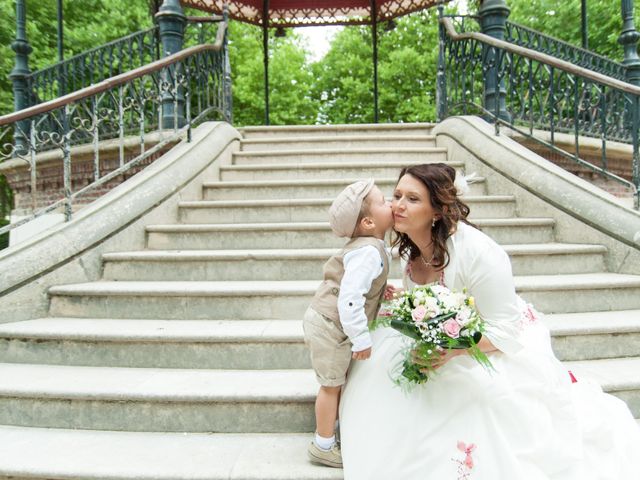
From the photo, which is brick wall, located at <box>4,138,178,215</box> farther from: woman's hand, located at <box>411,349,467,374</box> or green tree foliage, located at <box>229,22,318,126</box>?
green tree foliage, located at <box>229,22,318,126</box>

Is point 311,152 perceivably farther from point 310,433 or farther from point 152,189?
point 310,433

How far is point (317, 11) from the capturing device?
32.0 ft

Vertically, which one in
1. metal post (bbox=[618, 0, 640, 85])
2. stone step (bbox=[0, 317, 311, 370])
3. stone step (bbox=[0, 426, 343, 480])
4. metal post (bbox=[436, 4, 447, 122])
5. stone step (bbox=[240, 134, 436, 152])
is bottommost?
stone step (bbox=[0, 426, 343, 480])

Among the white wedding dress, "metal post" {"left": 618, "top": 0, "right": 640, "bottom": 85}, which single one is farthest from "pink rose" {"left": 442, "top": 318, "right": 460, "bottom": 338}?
"metal post" {"left": 618, "top": 0, "right": 640, "bottom": 85}

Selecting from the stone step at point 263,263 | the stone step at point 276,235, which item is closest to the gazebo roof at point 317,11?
the stone step at point 276,235

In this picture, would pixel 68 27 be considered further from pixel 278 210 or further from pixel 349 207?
pixel 349 207

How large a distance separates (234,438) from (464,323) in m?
1.44

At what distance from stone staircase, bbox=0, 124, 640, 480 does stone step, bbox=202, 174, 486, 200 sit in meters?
0.43

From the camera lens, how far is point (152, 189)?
13.9 feet

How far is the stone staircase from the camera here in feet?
7.28

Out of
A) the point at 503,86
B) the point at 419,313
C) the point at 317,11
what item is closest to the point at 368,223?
the point at 419,313

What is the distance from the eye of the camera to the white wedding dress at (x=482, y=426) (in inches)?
68.7

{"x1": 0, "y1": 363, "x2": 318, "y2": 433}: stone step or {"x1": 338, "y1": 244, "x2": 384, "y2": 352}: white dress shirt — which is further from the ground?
{"x1": 338, "y1": 244, "x2": 384, "y2": 352}: white dress shirt

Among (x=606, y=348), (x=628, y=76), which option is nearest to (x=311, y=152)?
(x=606, y=348)
